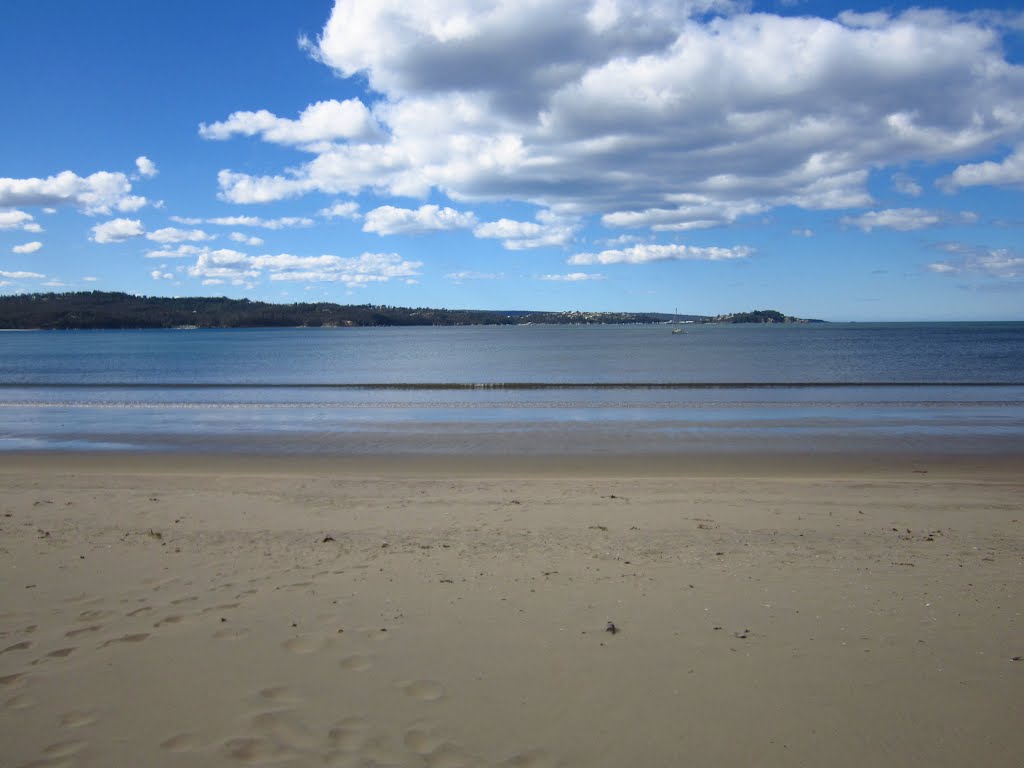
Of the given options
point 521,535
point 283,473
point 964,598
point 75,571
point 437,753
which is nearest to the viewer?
point 437,753

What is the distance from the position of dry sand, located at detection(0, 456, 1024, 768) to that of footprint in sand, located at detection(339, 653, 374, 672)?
0.10 feet

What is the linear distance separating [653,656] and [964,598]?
347cm

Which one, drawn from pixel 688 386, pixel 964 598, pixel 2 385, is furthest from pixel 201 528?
pixel 2 385

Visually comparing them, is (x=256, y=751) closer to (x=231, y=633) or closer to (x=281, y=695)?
(x=281, y=695)

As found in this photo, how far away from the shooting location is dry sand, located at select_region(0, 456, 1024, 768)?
13.8 feet

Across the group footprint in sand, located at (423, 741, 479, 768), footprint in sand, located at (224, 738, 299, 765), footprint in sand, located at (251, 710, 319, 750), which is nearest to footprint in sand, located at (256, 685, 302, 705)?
footprint in sand, located at (251, 710, 319, 750)

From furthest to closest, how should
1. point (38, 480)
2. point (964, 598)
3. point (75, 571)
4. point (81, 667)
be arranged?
point (38, 480) → point (75, 571) → point (964, 598) → point (81, 667)

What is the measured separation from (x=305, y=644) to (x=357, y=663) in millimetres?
617

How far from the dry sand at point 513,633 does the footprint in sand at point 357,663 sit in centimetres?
3

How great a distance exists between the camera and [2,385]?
42.4 metres

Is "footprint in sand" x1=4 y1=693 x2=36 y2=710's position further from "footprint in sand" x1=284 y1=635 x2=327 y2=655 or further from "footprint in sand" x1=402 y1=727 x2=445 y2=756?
"footprint in sand" x1=402 y1=727 x2=445 y2=756

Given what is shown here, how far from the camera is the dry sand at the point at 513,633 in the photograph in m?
4.19

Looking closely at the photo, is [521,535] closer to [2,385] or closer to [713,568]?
[713,568]

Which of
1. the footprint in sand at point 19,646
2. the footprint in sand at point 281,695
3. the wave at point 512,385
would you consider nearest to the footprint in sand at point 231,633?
the footprint in sand at point 281,695
